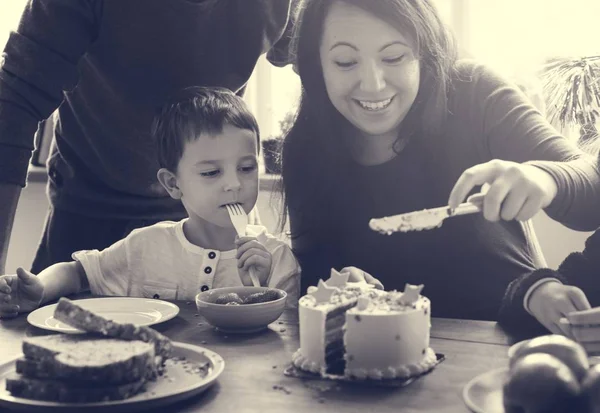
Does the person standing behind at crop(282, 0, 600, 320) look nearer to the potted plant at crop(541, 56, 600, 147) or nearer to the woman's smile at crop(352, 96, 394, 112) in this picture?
the woman's smile at crop(352, 96, 394, 112)

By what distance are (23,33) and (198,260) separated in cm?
62

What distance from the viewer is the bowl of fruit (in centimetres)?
77

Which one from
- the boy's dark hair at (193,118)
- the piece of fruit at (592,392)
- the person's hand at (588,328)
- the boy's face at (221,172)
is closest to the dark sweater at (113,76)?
the boy's dark hair at (193,118)

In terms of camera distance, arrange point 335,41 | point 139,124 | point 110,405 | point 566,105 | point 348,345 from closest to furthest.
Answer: point 110,405, point 348,345, point 335,41, point 139,124, point 566,105

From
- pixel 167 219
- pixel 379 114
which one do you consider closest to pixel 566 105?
pixel 379 114

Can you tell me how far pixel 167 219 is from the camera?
1959 millimetres

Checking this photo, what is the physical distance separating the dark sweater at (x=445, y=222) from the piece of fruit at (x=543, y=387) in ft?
2.44

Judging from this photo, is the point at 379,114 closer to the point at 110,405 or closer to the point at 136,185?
the point at 136,185

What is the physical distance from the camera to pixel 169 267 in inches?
63.5

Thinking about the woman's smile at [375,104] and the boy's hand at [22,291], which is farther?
the woman's smile at [375,104]

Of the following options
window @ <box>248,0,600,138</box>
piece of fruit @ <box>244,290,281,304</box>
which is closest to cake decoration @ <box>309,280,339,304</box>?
piece of fruit @ <box>244,290,281,304</box>

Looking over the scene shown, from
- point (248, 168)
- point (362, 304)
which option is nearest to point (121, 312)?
point (248, 168)

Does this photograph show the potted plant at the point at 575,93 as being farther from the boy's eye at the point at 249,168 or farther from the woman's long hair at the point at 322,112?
the boy's eye at the point at 249,168

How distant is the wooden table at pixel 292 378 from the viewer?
88cm
